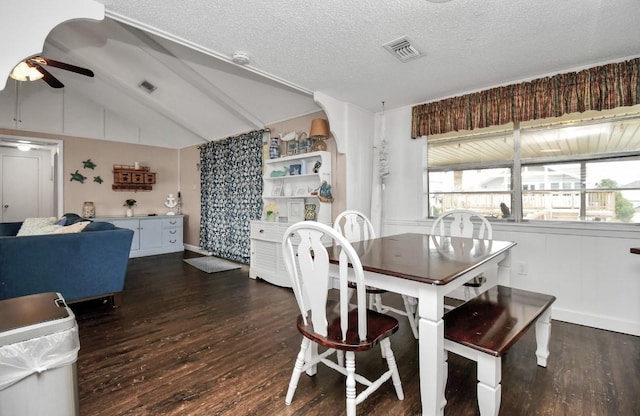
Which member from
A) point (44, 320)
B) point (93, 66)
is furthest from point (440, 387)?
point (93, 66)

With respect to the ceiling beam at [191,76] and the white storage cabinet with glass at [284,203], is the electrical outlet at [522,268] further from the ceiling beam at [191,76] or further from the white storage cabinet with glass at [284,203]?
the ceiling beam at [191,76]

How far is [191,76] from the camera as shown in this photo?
13.8 feet

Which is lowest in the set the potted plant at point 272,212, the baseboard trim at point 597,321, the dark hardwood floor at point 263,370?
the dark hardwood floor at point 263,370

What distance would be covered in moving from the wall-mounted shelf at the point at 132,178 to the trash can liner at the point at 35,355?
583 centimetres

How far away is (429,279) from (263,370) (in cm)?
132

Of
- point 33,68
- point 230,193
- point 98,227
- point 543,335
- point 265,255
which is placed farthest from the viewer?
point 230,193

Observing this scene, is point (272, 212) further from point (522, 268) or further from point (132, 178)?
point (132, 178)

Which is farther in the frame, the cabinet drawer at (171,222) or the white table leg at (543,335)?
the cabinet drawer at (171,222)

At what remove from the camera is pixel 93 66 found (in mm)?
4645

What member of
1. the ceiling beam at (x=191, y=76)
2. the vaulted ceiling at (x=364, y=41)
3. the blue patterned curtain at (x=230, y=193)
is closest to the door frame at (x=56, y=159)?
the vaulted ceiling at (x=364, y=41)

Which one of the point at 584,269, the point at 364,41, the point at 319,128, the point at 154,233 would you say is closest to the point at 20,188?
the point at 154,233

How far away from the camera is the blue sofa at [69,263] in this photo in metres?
2.51

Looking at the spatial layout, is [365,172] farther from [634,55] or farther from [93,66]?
[93,66]

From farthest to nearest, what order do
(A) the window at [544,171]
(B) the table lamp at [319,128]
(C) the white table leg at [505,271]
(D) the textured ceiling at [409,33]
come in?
(B) the table lamp at [319,128], (A) the window at [544,171], (C) the white table leg at [505,271], (D) the textured ceiling at [409,33]
